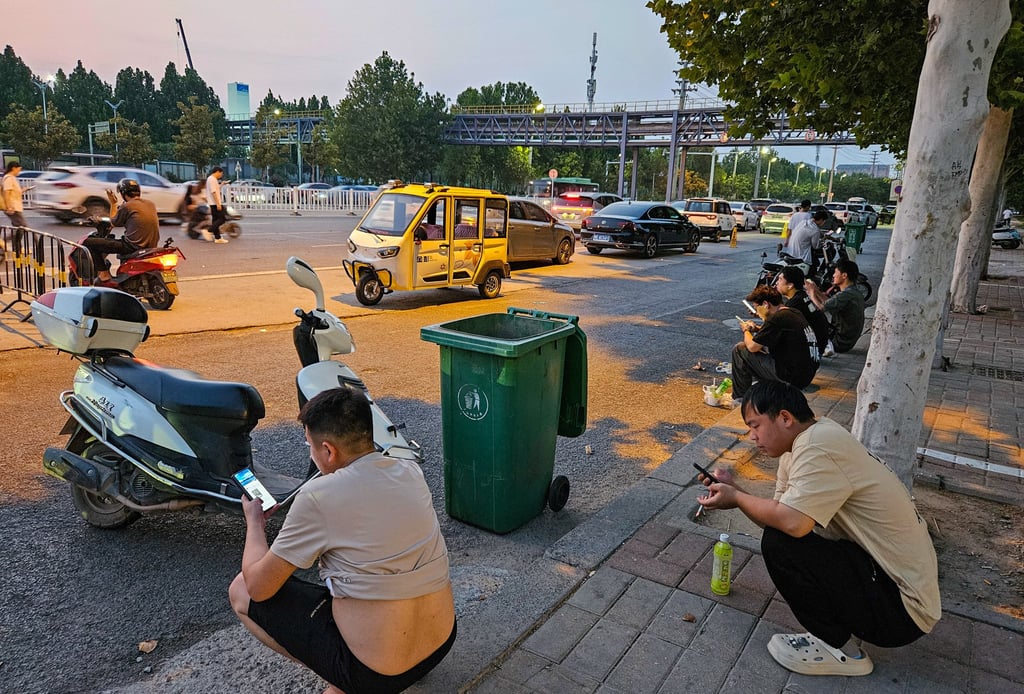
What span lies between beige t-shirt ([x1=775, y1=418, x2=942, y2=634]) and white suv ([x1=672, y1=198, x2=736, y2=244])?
84.9ft

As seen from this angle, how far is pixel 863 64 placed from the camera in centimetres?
640

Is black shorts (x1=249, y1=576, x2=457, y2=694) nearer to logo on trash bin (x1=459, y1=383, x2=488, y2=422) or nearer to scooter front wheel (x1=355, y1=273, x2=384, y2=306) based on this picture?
logo on trash bin (x1=459, y1=383, x2=488, y2=422)

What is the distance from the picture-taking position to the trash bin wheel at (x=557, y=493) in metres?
4.25

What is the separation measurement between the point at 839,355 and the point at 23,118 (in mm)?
60420

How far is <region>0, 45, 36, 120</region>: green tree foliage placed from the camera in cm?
7356

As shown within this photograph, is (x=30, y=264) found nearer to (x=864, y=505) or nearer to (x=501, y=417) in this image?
(x=501, y=417)

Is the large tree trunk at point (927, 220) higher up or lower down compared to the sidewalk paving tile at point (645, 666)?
higher up

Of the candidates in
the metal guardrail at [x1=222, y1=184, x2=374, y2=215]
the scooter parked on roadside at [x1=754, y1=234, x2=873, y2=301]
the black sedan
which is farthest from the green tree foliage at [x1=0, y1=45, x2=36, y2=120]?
the scooter parked on roadside at [x1=754, y1=234, x2=873, y2=301]

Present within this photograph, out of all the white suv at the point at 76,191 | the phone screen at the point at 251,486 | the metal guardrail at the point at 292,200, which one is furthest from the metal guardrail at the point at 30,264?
the metal guardrail at the point at 292,200

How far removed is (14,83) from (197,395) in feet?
317

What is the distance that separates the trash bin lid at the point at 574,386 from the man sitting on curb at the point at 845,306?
4834mm

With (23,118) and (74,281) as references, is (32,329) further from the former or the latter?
(23,118)

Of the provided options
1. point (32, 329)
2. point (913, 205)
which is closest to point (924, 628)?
point (913, 205)

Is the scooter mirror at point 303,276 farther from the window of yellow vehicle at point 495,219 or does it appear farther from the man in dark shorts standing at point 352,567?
the window of yellow vehicle at point 495,219
